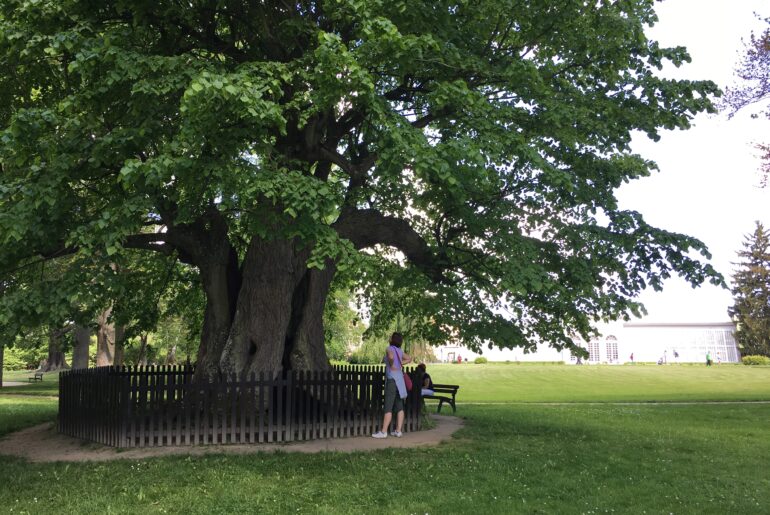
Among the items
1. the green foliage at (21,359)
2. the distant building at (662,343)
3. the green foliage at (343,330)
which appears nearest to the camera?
the green foliage at (343,330)

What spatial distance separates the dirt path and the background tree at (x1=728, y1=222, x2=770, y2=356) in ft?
260

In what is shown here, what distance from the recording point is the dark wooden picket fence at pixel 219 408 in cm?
974

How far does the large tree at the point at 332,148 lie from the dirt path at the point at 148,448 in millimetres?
2142

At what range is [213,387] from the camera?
995 cm

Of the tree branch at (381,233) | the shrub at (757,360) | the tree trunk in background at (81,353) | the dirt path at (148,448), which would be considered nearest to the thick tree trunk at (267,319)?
the tree branch at (381,233)

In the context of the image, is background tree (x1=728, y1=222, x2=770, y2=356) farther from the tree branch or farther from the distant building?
the tree branch

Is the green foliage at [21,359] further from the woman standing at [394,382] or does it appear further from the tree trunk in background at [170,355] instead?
the woman standing at [394,382]

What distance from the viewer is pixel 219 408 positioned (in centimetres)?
1016

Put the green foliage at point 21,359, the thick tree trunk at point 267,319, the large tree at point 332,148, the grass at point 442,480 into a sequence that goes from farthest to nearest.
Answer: the green foliage at point 21,359
the thick tree trunk at point 267,319
the large tree at point 332,148
the grass at point 442,480

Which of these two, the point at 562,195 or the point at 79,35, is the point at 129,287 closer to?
the point at 79,35

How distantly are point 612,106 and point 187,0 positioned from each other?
7.38 meters

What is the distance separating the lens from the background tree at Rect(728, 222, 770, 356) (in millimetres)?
75938

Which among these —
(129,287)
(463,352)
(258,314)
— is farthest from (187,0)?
(463,352)

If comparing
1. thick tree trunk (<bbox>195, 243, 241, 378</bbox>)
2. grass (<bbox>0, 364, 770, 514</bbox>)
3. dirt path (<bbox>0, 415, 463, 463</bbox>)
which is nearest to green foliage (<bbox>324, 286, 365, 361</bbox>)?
thick tree trunk (<bbox>195, 243, 241, 378</bbox>)
